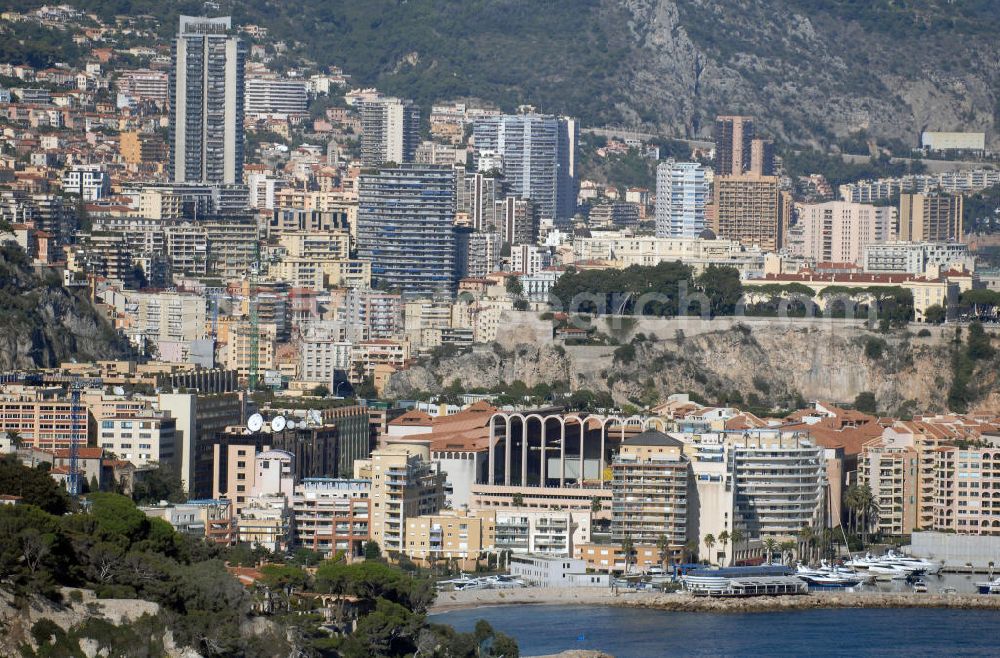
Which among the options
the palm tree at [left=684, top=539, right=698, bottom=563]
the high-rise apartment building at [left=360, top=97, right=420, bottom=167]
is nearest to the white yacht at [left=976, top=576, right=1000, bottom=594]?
the palm tree at [left=684, top=539, right=698, bottom=563]

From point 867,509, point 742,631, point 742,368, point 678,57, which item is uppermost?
point 678,57

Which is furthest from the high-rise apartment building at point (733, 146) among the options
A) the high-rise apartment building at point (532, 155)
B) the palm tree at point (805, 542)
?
the palm tree at point (805, 542)

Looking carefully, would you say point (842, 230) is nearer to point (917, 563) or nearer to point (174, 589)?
point (917, 563)

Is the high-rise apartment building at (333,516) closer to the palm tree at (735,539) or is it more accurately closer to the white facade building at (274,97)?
the palm tree at (735,539)

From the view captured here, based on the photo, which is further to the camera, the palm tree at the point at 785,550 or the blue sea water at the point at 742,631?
the palm tree at the point at 785,550

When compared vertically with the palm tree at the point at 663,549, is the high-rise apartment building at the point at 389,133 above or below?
above

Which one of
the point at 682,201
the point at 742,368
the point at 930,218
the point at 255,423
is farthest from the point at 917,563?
the point at 930,218
